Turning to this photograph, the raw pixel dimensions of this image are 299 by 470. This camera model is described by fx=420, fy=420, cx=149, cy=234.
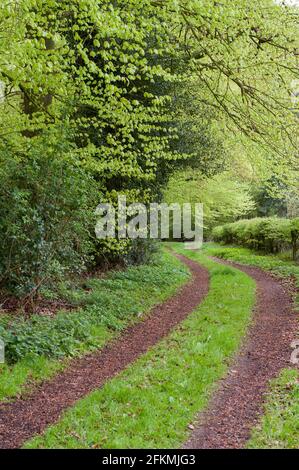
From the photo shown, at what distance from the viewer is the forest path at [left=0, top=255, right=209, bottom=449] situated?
16.4 feet

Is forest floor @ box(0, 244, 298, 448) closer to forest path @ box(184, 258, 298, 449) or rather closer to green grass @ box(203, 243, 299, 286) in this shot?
forest path @ box(184, 258, 298, 449)

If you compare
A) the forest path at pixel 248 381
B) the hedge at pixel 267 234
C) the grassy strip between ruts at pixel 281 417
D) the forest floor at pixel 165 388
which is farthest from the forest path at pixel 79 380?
the hedge at pixel 267 234

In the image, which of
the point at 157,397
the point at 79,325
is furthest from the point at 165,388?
the point at 79,325

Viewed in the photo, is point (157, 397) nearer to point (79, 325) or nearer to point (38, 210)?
point (79, 325)

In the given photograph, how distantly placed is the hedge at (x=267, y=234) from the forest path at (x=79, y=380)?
37.7 ft

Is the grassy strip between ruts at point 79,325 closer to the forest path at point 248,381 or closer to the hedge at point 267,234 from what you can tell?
the forest path at point 248,381

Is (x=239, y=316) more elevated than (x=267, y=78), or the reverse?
(x=267, y=78)

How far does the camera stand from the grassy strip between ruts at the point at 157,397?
4.63 m

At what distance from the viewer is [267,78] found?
1277 centimetres

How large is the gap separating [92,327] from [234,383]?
3196 millimetres

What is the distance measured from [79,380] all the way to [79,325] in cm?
190

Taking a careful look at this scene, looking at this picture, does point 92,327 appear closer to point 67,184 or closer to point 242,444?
point 67,184
